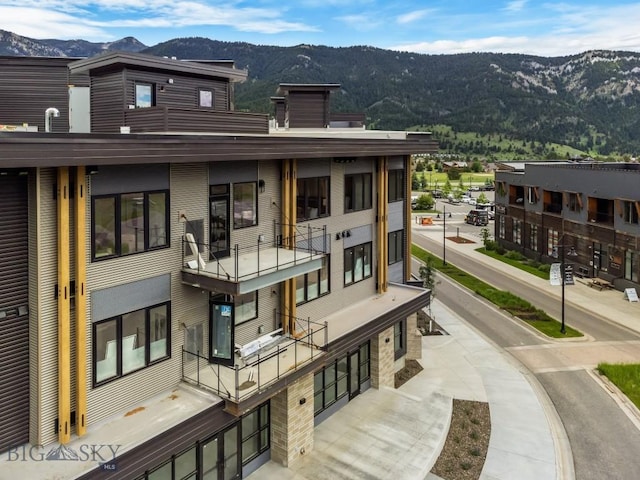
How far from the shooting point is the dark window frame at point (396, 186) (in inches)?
974

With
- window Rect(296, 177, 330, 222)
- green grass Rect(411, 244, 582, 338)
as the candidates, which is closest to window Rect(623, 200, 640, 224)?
green grass Rect(411, 244, 582, 338)

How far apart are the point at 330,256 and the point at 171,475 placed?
33.3ft

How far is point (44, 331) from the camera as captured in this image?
11.6 meters

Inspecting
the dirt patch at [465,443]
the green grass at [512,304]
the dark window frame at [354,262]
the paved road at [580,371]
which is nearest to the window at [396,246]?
the dark window frame at [354,262]

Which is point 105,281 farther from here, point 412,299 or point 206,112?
point 412,299

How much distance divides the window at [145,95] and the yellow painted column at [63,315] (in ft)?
33.5

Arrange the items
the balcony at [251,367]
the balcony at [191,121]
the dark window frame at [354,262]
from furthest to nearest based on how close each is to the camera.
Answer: the dark window frame at [354,262]
the balcony at [191,121]
the balcony at [251,367]

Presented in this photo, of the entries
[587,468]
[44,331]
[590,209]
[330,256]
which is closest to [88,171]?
[44,331]

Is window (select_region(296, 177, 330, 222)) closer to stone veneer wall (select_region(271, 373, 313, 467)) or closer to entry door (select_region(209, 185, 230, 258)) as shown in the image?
entry door (select_region(209, 185, 230, 258))

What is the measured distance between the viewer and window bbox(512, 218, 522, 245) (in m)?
57.1

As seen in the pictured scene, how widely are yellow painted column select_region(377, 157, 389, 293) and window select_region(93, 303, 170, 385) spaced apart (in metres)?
11.7

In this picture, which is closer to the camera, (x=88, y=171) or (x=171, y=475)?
(x=88, y=171)

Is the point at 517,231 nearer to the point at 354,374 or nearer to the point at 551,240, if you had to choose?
the point at 551,240

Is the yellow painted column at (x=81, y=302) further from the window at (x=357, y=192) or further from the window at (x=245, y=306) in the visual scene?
the window at (x=357, y=192)
